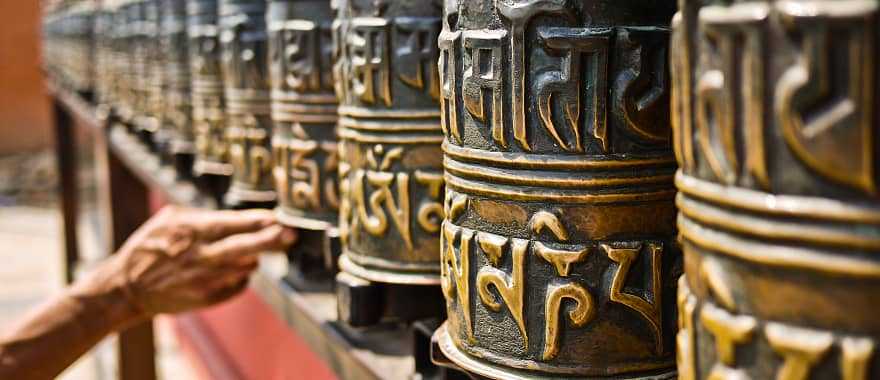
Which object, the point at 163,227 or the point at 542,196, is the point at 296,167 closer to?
the point at 163,227

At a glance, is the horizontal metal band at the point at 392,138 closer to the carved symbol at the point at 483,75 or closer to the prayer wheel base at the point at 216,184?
the carved symbol at the point at 483,75

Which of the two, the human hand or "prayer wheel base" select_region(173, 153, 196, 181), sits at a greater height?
"prayer wheel base" select_region(173, 153, 196, 181)

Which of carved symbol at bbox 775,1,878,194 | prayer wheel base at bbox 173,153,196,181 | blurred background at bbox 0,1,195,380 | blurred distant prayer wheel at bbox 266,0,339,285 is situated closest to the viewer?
carved symbol at bbox 775,1,878,194

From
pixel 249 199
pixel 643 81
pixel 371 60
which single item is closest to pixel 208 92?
pixel 249 199

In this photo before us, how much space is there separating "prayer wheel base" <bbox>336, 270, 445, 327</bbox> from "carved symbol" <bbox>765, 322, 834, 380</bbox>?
51 cm

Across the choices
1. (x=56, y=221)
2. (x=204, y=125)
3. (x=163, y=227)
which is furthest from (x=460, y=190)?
(x=56, y=221)

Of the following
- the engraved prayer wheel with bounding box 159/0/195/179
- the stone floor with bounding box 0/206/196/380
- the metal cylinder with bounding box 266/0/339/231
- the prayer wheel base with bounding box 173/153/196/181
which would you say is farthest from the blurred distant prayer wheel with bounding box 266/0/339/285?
the stone floor with bounding box 0/206/196/380

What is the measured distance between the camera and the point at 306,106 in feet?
3.48

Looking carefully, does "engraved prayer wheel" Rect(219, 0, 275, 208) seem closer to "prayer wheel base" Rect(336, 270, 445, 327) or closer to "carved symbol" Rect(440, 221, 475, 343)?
"prayer wheel base" Rect(336, 270, 445, 327)

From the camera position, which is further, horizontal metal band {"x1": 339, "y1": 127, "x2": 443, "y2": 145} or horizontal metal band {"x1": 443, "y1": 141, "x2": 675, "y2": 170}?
horizontal metal band {"x1": 339, "y1": 127, "x2": 443, "y2": 145}

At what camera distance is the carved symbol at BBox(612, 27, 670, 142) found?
539mm

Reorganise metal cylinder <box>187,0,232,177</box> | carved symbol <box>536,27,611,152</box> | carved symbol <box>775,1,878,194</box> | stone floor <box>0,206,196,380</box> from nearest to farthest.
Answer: carved symbol <box>775,1,878,194</box> → carved symbol <box>536,27,611,152</box> → metal cylinder <box>187,0,232,177</box> → stone floor <box>0,206,196,380</box>

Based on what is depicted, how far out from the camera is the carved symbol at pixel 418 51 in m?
0.81

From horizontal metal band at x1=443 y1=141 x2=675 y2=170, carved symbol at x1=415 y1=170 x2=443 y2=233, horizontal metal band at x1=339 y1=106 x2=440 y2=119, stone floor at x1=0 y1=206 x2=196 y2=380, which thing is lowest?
stone floor at x1=0 y1=206 x2=196 y2=380
